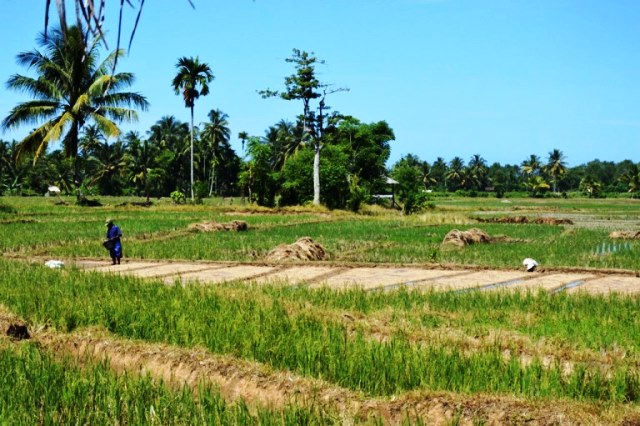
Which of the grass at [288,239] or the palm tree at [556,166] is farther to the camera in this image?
the palm tree at [556,166]

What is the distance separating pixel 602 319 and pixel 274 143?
45586 mm

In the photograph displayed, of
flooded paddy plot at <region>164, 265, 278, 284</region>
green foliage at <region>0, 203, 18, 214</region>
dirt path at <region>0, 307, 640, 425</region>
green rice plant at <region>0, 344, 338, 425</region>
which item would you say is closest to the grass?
green foliage at <region>0, 203, 18, 214</region>

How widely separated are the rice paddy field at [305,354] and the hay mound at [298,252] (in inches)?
110

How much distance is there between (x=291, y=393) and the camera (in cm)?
371

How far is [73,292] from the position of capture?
686cm

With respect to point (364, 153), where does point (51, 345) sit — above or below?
below

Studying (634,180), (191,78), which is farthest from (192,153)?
(634,180)

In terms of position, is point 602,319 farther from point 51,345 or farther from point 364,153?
point 364,153

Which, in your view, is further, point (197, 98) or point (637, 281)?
point (197, 98)

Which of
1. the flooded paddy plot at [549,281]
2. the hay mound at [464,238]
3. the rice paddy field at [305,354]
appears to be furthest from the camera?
the hay mound at [464,238]

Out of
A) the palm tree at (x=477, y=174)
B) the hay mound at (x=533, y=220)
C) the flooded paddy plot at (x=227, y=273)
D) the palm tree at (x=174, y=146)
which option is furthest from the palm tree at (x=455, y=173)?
the flooded paddy plot at (x=227, y=273)

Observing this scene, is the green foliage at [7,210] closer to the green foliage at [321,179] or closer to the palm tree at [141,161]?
the green foliage at [321,179]

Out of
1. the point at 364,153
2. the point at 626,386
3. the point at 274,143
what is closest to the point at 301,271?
the point at 626,386

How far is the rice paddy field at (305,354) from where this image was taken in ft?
11.1
